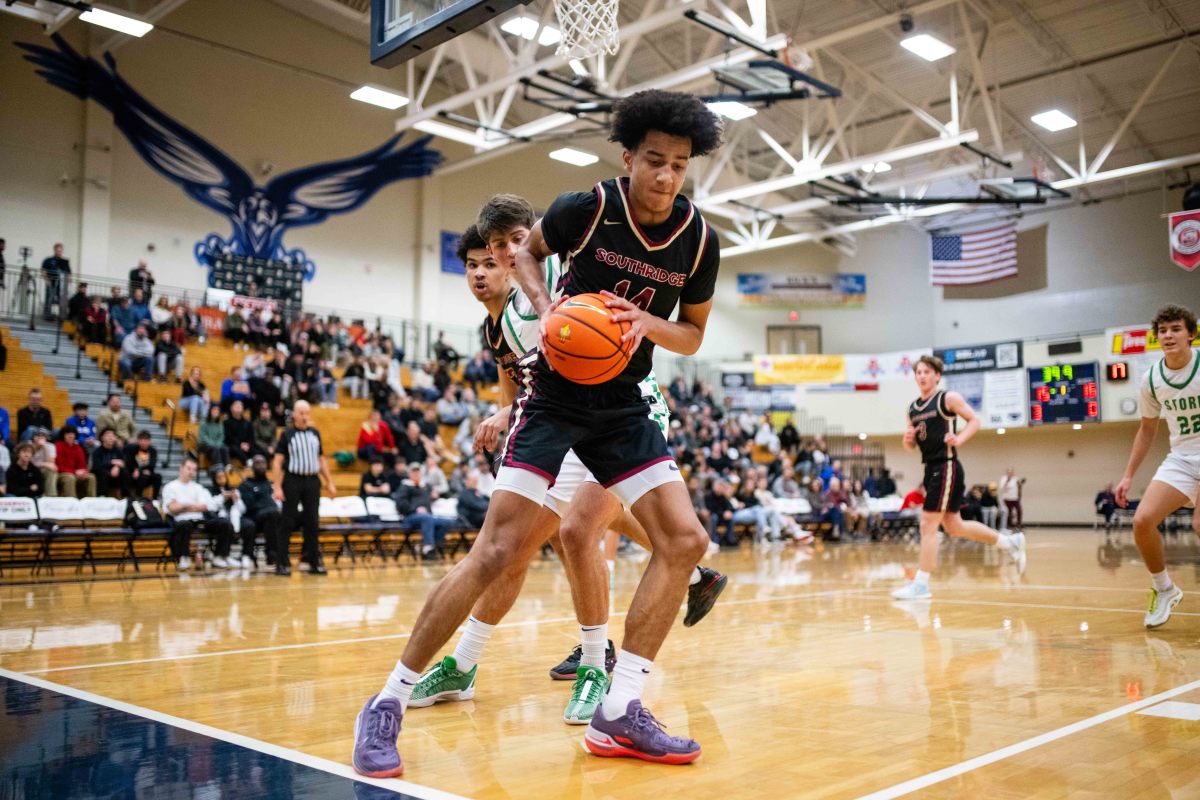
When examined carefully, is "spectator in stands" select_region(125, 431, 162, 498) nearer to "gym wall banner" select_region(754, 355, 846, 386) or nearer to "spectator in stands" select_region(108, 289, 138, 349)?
"spectator in stands" select_region(108, 289, 138, 349)

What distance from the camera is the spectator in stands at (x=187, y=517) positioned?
11836mm

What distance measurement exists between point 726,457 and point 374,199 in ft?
36.9

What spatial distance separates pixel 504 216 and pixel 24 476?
9616 mm

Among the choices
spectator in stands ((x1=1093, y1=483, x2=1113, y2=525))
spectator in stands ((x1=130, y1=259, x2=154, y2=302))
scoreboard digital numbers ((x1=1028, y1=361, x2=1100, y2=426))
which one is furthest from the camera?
spectator in stands ((x1=1093, y1=483, x2=1113, y2=525))

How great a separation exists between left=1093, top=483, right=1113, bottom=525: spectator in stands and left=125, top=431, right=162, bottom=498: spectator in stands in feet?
78.4

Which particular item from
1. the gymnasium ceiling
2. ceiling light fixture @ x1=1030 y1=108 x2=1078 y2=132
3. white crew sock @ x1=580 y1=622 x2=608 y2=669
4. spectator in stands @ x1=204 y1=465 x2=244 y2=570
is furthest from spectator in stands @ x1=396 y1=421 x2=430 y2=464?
ceiling light fixture @ x1=1030 y1=108 x2=1078 y2=132

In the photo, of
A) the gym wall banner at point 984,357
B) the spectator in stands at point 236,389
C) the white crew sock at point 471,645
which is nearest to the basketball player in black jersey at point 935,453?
the white crew sock at point 471,645

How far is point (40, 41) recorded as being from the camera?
1916 centimetres

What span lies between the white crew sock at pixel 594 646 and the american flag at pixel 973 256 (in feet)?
93.1

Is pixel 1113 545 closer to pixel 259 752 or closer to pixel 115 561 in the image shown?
pixel 115 561

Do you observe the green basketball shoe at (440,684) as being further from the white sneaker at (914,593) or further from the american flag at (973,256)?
the american flag at (973,256)

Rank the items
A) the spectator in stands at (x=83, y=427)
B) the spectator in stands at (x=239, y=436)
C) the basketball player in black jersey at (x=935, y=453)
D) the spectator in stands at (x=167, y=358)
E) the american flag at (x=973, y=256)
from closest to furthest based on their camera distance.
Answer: the basketball player in black jersey at (x=935, y=453) < the spectator in stands at (x=83, y=427) < the spectator in stands at (x=239, y=436) < the spectator in stands at (x=167, y=358) < the american flag at (x=973, y=256)

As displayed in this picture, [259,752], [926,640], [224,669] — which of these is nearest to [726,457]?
[926,640]

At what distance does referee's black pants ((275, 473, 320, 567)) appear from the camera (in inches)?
446
